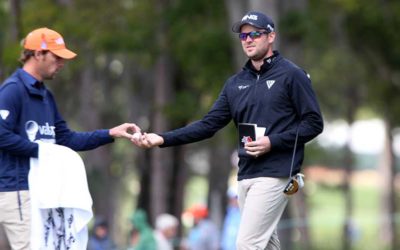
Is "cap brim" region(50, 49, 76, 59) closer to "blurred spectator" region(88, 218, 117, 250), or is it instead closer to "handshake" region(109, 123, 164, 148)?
"handshake" region(109, 123, 164, 148)

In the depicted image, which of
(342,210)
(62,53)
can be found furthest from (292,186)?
(342,210)

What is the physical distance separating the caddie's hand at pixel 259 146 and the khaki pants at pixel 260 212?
0.24 meters

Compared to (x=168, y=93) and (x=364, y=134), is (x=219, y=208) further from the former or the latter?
(x=364, y=134)

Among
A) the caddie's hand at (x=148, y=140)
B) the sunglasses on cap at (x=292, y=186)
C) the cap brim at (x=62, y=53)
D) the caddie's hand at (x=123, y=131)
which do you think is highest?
the cap brim at (x=62, y=53)

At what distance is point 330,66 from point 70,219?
2344 centimetres

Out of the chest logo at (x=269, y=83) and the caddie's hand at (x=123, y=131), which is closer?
the chest logo at (x=269, y=83)

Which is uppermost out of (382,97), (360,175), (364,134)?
(382,97)

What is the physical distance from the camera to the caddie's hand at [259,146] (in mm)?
9602

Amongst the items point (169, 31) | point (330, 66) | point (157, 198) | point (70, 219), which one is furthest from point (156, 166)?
point (70, 219)

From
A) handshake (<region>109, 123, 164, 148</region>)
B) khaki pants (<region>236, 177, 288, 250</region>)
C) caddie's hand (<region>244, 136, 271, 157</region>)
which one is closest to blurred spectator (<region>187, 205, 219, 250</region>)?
handshake (<region>109, 123, 164, 148</region>)

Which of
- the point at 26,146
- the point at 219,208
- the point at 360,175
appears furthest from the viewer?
the point at 360,175

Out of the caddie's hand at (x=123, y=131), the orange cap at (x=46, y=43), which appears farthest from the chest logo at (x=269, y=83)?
the orange cap at (x=46, y=43)

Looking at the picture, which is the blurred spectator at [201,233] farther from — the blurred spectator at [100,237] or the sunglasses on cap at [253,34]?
the sunglasses on cap at [253,34]

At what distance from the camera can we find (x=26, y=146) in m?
9.75
